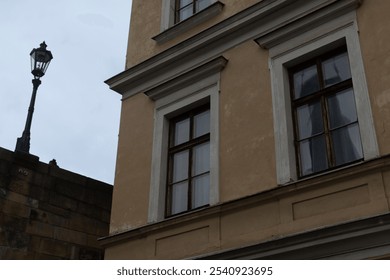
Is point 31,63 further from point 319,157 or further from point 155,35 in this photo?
point 319,157

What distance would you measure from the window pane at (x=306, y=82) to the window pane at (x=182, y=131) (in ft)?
6.86

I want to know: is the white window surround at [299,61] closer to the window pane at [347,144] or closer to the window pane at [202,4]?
the window pane at [347,144]

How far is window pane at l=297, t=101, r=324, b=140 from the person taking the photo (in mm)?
7484

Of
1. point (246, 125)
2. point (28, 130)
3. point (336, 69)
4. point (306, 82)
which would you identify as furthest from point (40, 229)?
point (336, 69)

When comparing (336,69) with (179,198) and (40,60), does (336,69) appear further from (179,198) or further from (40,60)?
(40,60)

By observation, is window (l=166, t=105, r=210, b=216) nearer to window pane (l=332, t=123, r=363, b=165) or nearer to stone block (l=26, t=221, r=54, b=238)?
window pane (l=332, t=123, r=363, b=165)

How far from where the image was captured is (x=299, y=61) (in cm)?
810

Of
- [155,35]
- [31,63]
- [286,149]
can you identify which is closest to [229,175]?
[286,149]

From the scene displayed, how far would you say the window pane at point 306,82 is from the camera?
7.80 metres

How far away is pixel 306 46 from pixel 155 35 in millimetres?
3775

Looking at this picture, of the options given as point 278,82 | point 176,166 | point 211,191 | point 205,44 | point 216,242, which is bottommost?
point 216,242

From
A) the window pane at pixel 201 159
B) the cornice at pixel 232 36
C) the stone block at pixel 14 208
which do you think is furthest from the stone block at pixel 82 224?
the window pane at pixel 201 159

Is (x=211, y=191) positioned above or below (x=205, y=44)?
below

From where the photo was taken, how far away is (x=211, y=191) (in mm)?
8047
